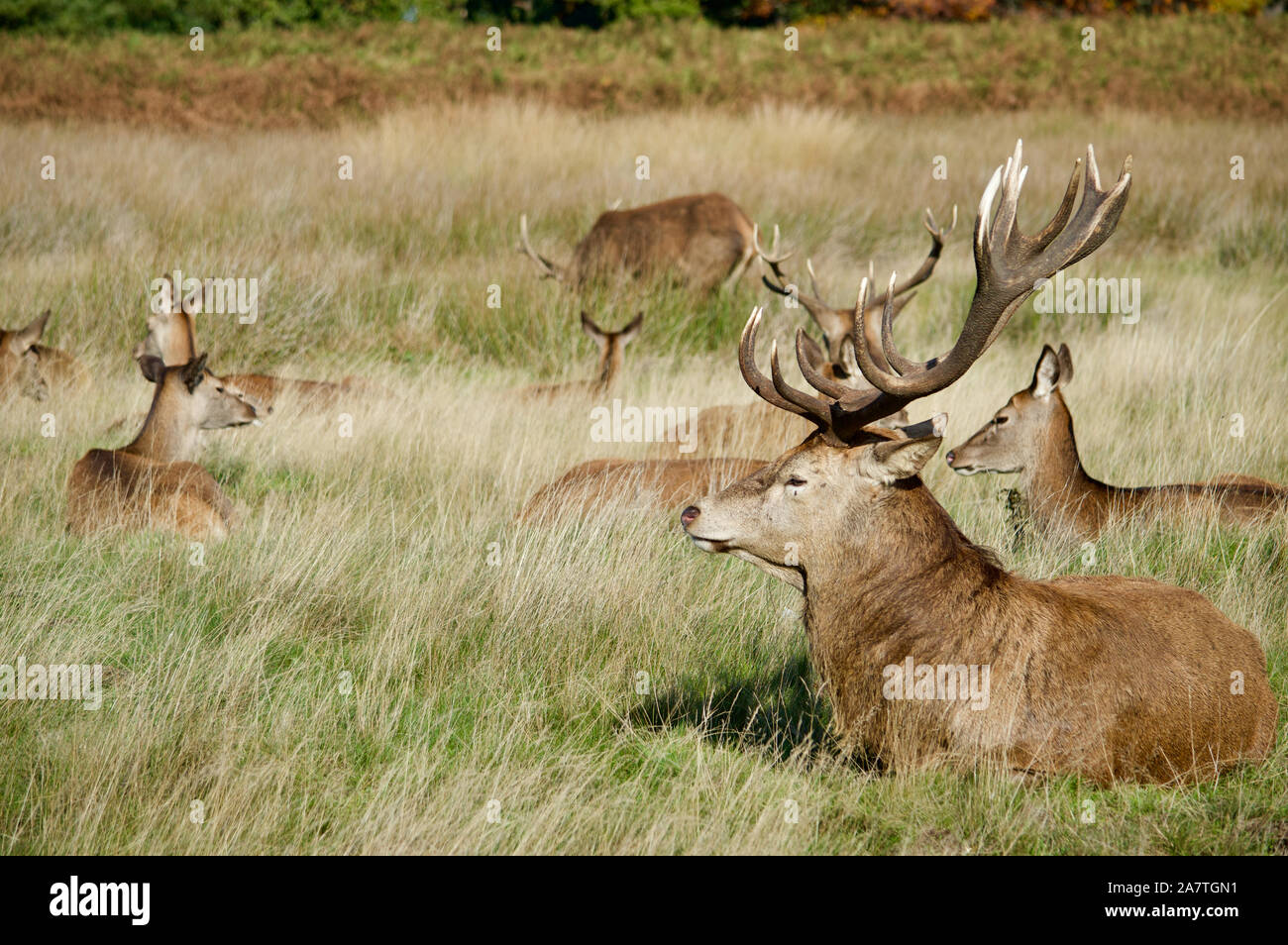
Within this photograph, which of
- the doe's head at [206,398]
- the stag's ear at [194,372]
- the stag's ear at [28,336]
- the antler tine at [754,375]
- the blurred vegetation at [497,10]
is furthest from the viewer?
the blurred vegetation at [497,10]

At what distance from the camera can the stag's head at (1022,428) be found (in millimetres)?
6652

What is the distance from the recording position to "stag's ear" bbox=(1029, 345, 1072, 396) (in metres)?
6.57

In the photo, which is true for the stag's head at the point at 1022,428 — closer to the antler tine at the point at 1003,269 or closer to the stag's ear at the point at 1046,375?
the stag's ear at the point at 1046,375

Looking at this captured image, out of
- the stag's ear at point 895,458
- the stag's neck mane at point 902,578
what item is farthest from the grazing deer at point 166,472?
the stag's ear at point 895,458

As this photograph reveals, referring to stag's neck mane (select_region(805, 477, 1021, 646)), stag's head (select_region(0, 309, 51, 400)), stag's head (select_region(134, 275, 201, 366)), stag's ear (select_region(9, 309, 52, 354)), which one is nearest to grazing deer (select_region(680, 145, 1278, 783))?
stag's neck mane (select_region(805, 477, 1021, 646))

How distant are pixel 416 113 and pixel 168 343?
9.97 meters

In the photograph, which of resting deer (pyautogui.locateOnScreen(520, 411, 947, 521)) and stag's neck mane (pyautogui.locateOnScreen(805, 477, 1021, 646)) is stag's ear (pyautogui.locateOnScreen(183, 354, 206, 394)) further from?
stag's neck mane (pyautogui.locateOnScreen(805, 477, 1021, 646))

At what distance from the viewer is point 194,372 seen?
7566 mm

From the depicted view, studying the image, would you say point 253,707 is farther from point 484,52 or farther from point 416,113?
point 484,52

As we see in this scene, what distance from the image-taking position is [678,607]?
5.10 m

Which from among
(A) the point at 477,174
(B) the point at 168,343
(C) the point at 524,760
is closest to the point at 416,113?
(A) the point at 477,174

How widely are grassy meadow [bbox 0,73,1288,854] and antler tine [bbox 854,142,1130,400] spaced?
116cm

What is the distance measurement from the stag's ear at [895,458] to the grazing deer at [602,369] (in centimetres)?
499
